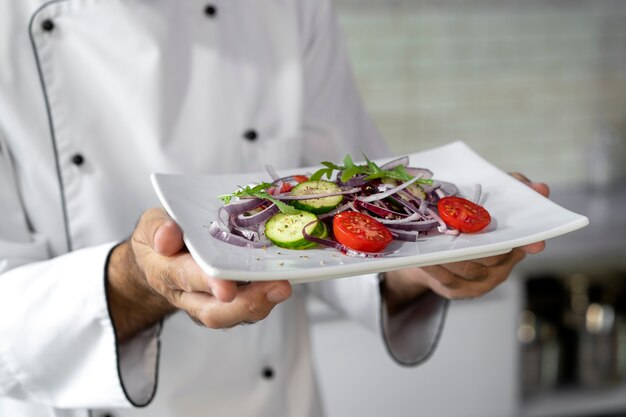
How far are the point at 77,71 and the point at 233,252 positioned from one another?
0.49 meters

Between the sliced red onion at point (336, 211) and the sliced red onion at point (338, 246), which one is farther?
the sliced red onion at point (336, 211)

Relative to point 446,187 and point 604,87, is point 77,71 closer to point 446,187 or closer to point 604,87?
point 446,187

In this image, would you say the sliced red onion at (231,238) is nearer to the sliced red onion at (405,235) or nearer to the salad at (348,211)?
the salad at (348,211)

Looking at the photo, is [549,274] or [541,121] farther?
[541,121]

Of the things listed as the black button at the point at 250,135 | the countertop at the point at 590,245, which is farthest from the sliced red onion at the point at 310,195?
the countertop at the point at 590,245

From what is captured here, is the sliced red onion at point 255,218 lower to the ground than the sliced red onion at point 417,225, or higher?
higher

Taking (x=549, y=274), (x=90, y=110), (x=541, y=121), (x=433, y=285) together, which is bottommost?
(x=549, y=274)

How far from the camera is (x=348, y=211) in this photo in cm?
96

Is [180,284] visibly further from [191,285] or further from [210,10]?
[210,10]

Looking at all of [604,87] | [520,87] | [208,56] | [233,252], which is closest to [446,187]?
[233,252]

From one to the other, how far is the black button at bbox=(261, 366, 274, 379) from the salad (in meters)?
0.39

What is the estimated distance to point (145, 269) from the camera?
0.88 m

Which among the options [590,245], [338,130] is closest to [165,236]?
[338,130]

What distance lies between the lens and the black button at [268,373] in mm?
1323
